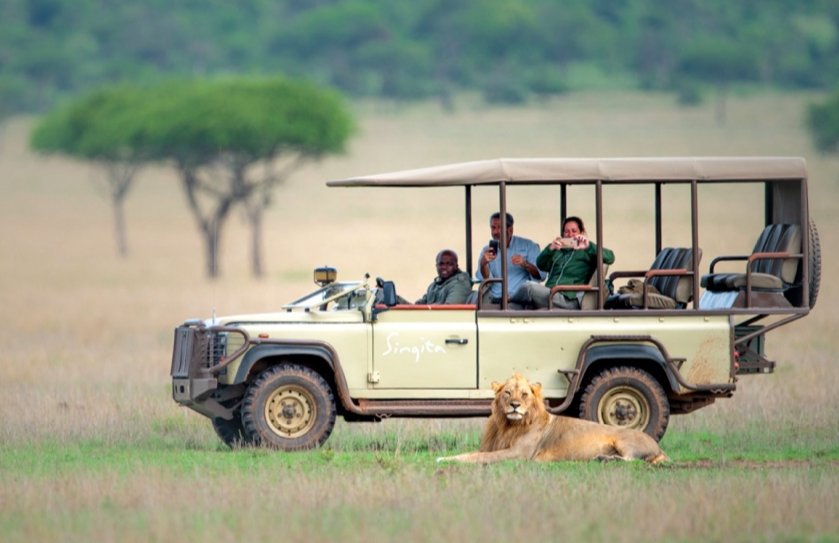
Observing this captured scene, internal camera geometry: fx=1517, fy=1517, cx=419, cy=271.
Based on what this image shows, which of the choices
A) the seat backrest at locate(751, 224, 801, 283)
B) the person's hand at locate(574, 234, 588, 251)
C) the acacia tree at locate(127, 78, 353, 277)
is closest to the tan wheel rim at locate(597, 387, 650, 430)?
the person's hand at locate(574, 234, 588, 251)

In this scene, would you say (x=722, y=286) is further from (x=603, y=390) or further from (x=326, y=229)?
(x=326, y=229)

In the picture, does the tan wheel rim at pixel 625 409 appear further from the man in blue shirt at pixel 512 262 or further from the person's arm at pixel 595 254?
the man in blue shirt at pixel 512 262

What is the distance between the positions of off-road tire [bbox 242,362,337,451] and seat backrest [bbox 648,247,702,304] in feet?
8.89

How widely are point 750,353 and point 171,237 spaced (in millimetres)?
55740

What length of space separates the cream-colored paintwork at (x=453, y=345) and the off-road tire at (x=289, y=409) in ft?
0.72

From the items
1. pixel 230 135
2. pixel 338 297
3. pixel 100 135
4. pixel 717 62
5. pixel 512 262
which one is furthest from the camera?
pixel 717 62

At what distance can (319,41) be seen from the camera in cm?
9300

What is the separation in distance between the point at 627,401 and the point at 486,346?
3.83 feet

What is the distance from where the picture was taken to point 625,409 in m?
11.2

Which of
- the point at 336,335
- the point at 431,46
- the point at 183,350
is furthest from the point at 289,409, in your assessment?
the point at 431,46

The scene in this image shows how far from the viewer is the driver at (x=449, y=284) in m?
11.5

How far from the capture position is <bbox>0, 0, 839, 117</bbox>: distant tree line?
91062mm

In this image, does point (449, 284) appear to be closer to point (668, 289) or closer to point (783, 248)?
point (668, 289)

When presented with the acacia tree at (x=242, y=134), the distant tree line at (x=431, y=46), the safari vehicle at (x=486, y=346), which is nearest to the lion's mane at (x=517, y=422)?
the safari vehicle at (x=486, y=346)
